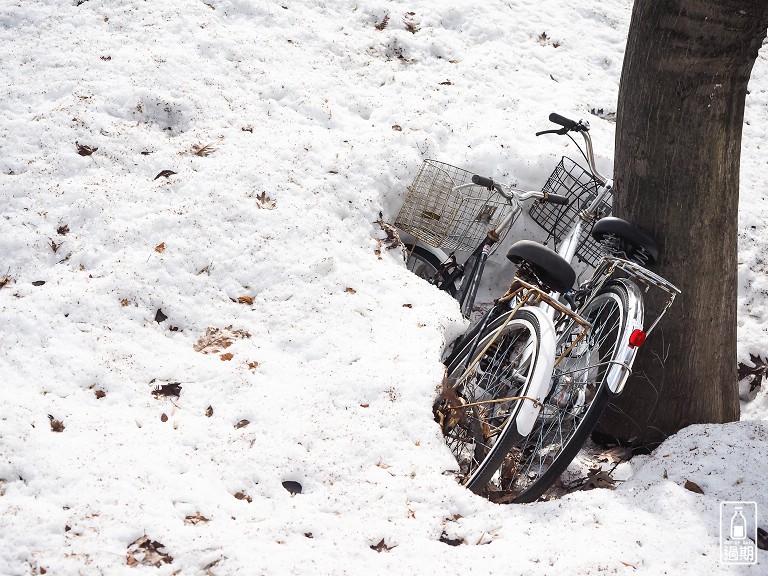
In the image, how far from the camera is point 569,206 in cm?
540

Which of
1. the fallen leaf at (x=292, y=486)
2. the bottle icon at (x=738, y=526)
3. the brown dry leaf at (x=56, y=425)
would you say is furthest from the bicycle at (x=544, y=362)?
the brown dry leaf at (x=56, y=425)

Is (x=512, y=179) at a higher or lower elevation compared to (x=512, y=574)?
higher

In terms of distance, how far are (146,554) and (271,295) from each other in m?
2.00

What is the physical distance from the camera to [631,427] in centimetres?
429

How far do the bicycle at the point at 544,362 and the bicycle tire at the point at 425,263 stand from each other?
116cm

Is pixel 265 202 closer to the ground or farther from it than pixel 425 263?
farther from it

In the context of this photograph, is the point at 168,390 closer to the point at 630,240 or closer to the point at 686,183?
the point at 630,240

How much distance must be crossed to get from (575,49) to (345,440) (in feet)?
18.3

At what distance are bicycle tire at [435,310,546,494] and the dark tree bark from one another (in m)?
0.78

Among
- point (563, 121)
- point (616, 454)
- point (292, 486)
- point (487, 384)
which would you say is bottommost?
point (292, 486)

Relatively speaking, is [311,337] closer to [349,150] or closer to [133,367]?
[133,367]

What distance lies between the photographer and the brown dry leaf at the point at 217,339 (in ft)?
13.8

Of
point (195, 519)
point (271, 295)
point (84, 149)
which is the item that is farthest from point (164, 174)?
point (195, 519)

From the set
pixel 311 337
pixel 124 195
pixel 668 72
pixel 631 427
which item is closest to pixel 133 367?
pixel 311 337
